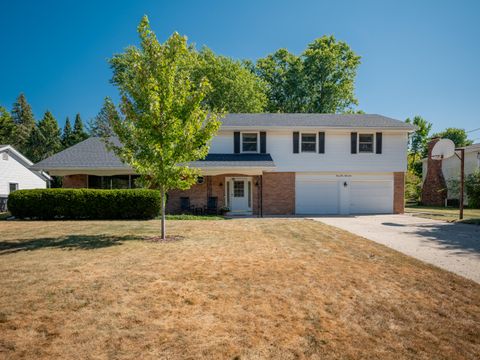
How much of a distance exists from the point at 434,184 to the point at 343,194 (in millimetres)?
16070

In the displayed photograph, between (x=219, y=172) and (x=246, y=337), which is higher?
(x=219, y=172)

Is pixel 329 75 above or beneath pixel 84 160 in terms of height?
above

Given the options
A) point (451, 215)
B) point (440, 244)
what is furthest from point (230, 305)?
point (451, 215)

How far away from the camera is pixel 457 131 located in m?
56.6

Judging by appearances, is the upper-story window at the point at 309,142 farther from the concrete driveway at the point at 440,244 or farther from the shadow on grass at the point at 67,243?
the shadow on grass at the point at 67,243

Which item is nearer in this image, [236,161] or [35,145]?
[236,161]

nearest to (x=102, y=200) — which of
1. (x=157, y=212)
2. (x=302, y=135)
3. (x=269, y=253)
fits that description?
(x=157, y=212)

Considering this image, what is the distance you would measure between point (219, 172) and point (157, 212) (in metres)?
4.54

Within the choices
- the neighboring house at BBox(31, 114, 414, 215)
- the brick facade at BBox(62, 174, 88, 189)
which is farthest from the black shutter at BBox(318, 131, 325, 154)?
the brick facade at BBox(62, 174, 88, 189)

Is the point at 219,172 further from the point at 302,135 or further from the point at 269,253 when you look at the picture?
the point at 269,253

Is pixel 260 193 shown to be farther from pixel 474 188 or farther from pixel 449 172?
pixel 449 172

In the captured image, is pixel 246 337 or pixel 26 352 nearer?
pixel 26 352

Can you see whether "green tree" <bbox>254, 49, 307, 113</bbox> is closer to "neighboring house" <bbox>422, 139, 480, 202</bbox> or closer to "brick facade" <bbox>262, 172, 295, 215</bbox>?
"neighboring house" <bbox>422, 139, 480, 202</bbox>

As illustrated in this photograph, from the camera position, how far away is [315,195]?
2036cm
